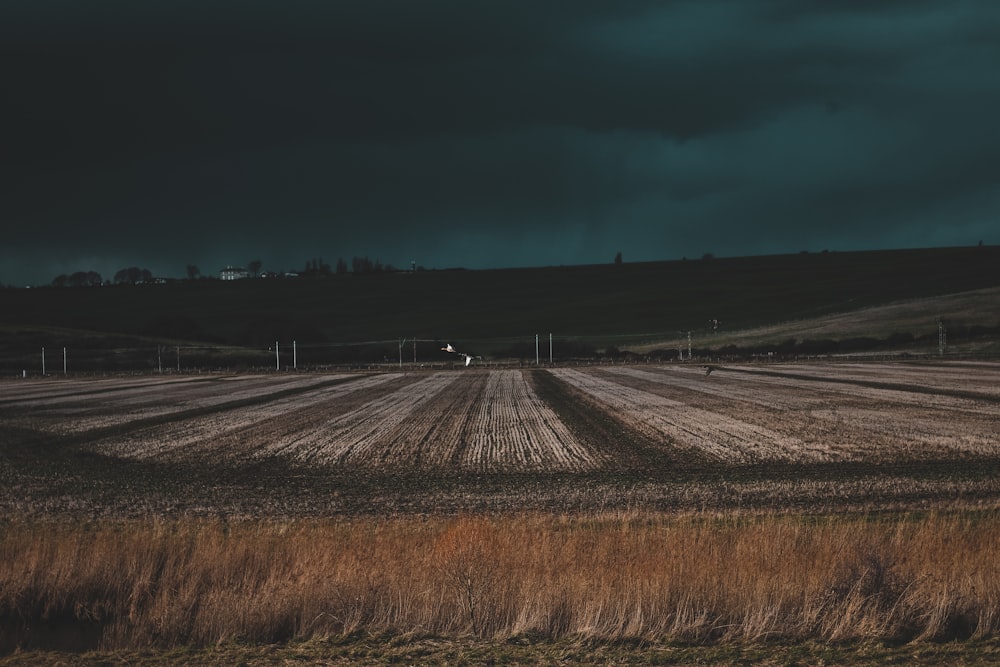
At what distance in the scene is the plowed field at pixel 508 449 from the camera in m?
15.6

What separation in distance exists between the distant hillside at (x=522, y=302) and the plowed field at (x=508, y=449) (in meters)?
45.5

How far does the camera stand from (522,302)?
463 ft

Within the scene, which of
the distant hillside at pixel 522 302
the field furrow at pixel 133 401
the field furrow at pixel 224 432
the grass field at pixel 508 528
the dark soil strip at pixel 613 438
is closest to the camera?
the grass field at pixel 508 528

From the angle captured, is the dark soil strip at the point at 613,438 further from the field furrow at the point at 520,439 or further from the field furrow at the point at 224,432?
the field furrow at the point at 224,432

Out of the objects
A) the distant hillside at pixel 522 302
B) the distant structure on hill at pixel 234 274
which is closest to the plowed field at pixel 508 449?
the distant hillside at pixel 522 302

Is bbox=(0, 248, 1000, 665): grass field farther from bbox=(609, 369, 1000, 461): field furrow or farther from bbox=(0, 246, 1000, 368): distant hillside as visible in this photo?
bbox=(0, 246, 1000, 368): distant hillside

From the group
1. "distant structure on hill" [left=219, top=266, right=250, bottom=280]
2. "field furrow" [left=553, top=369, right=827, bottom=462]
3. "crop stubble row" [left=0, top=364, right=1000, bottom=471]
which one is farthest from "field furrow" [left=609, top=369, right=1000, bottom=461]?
"distant structure on hill" [left=219, top=266, right=250, bottom=280]

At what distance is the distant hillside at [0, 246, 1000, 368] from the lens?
10262 cm

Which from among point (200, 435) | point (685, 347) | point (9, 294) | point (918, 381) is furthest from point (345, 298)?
point (200, 435)

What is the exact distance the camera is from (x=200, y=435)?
2588cm

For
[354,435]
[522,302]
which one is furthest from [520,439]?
[522,302]

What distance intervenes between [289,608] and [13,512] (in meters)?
7.94

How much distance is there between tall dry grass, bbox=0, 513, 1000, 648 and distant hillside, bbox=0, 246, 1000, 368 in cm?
6899

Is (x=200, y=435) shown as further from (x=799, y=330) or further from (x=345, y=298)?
(x=345, y=298)
